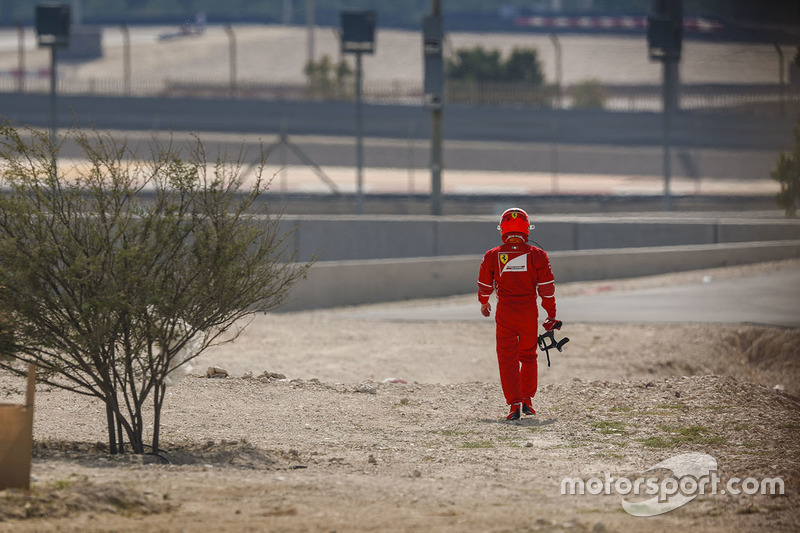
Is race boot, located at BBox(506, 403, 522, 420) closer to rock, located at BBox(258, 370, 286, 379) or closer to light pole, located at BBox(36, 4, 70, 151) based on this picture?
rock, located at BBox(258, 370, 286, 379)

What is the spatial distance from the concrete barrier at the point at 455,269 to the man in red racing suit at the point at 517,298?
8.13 meters

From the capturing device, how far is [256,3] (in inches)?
3489

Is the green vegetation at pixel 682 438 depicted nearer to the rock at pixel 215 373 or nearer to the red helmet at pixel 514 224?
the red helmet at pixel 514 224

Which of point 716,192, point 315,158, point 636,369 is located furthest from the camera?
point 315,158

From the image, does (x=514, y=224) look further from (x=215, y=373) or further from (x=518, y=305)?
(x=215, y=373)

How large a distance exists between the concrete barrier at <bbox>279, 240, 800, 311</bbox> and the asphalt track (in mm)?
782

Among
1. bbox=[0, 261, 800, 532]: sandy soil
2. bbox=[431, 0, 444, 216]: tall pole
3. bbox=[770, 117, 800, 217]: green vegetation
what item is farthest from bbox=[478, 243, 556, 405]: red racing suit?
bbox=[431, 0, 444, 216]: tall pole

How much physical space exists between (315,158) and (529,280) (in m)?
28.3

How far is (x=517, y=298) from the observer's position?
9.76 m

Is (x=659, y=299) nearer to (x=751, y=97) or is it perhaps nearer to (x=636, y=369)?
(x=636, y=369)

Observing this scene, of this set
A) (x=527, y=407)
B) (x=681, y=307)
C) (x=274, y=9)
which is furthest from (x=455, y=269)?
(x=274, y=9)

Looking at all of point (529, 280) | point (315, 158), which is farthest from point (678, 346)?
point (315, 158)

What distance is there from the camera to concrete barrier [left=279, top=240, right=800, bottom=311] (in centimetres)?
1884

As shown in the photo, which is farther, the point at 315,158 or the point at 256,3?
the point at 256,3
